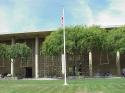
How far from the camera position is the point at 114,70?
93438 millimetres

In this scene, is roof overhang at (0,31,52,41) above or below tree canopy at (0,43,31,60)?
above

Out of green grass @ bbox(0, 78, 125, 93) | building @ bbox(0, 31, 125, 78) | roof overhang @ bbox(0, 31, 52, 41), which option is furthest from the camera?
roof overhang @ bbox(0, 31, 52, 41)

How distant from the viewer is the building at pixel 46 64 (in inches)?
3669

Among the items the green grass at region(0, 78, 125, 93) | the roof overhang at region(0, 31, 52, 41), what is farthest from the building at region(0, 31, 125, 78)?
the green grass at region(0, 78, 125, 93)

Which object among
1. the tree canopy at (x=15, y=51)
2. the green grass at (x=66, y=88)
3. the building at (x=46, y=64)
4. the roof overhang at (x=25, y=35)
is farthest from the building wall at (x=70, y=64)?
the green grass at (x=66, y=88)

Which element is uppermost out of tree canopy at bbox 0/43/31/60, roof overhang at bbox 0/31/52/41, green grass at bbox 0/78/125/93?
roof overhang at bbox 0/31/52/41

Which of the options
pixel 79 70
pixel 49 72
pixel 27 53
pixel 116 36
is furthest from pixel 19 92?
pixel 49 72

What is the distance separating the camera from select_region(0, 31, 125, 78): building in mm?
93188

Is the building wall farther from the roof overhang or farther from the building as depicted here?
the roof overhang

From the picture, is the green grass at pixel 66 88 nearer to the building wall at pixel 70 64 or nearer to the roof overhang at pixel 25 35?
the building wall at pixel 70 64

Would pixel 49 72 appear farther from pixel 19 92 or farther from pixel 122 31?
pixel 19 92

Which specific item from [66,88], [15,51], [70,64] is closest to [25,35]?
[70,64]

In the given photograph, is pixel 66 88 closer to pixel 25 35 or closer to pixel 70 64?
pixel 70 64

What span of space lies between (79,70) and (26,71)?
53.2 feet
